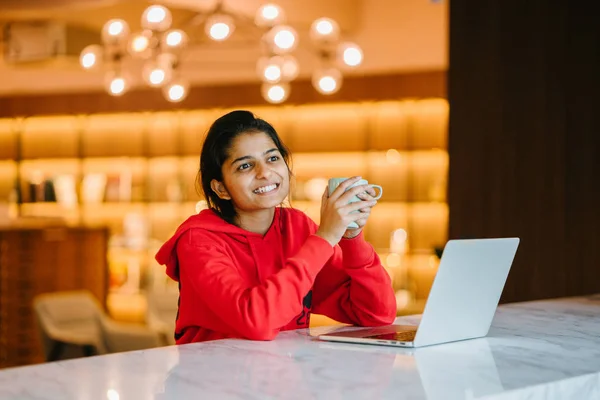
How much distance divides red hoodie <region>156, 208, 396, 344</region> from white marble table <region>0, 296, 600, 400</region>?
0.24 ft

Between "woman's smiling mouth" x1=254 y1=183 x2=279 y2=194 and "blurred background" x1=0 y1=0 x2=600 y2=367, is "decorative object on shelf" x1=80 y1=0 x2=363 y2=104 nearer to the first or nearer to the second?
"blurred background" x1=0 y1=0 x2=600 y2=367

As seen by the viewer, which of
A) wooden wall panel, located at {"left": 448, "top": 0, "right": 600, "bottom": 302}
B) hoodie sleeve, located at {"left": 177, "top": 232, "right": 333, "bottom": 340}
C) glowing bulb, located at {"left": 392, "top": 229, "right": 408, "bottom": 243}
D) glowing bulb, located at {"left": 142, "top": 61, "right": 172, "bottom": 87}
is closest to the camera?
hoodie sleeve, located at {"left": 177, "top": 232, "right": 333, "bottom": 340}

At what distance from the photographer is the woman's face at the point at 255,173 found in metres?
1.85

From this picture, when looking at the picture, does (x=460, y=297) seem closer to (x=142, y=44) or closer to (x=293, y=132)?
(x=142, y=44)

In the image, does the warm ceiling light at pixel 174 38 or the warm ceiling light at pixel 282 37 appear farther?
the warm ceiling light at pixel 174 38

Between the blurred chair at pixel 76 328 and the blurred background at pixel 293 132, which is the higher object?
the blurred background at pixel 293 132

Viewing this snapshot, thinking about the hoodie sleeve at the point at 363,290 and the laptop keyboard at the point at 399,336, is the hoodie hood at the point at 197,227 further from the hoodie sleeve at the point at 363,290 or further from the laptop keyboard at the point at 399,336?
the laptop keyboard at the point at 399,336

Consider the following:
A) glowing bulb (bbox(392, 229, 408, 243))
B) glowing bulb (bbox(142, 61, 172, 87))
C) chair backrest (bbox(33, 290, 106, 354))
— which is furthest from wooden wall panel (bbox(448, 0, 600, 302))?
glowing bulb (bbox(392, 229, 408, 243))

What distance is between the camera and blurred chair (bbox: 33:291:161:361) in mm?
4941

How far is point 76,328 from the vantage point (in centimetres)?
546

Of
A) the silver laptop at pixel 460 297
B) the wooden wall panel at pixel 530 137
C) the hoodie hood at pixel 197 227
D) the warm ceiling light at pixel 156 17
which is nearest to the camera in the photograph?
the silver laptop at pixel 460 297

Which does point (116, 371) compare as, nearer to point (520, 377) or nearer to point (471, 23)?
point (520, 377)

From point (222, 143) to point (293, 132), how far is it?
6018 mm

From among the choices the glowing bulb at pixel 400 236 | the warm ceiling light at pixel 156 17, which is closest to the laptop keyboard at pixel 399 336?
the warm ceiling light at pixel 156 17
